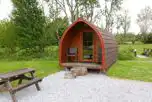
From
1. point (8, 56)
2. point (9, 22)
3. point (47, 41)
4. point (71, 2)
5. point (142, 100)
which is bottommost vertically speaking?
point (142, 100)

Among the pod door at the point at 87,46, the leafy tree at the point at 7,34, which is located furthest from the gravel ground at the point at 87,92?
the leafy tree at the point at 7,34

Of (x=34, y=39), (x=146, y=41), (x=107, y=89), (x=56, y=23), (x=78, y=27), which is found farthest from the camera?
(x=146, y=41)

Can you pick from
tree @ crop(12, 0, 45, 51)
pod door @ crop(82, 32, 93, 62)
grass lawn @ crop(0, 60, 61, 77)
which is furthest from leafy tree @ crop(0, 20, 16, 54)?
pod door @ crop(82, 32, 93, 62)

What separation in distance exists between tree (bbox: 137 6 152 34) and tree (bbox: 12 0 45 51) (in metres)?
24.9

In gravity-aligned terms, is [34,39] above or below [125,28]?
below

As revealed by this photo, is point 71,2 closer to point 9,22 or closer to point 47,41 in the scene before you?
point 47,41

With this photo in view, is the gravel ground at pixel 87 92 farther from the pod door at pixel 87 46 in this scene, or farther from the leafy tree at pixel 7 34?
the leafy tree at pixel 7 34

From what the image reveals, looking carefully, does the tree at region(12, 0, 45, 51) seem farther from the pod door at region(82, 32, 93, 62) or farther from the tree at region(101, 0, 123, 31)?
the tree at region(101, 0, 123, 31)

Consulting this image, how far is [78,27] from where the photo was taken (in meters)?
8.99

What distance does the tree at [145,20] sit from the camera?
32.1 meters

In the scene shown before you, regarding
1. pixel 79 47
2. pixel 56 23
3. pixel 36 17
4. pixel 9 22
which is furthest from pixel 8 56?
pixel 79 47

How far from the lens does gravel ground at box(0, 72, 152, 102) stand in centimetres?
422

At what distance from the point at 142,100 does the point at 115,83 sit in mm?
1651

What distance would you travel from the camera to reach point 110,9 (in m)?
18.6
